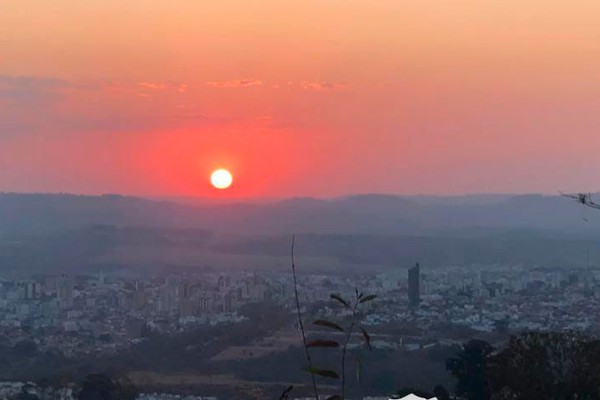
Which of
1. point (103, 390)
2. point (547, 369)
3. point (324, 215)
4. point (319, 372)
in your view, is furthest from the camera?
point (324, 215)

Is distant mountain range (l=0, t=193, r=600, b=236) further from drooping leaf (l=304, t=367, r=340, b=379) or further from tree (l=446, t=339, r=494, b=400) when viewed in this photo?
drooping leaf (l=304, t=367, r=340, b=379)

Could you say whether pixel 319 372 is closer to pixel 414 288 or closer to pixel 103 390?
pixel 103 390

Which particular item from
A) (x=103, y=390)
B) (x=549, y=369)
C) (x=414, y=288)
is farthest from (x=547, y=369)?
(x=414, y=288)

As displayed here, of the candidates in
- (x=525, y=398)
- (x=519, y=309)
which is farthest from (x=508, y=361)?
(x=519, y=309)

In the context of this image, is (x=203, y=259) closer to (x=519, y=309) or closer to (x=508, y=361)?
(x=519, y=309)

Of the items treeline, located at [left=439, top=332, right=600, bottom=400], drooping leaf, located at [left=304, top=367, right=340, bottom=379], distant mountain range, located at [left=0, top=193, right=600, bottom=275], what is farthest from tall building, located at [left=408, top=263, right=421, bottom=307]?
drooping leaf, located at [left=304, top=367, right=340, bottom=379]

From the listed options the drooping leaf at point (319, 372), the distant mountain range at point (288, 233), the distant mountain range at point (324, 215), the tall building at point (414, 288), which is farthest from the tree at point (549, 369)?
the distant mountain range at point (324, 215)

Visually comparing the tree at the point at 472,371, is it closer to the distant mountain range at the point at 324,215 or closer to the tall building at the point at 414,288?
the tall building at the point at 414,288

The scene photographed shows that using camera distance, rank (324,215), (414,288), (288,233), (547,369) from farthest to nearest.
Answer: (324,215), (288,233), (414,288), (547,369)
